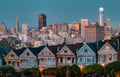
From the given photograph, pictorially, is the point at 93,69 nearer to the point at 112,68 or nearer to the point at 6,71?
the point at 112,68

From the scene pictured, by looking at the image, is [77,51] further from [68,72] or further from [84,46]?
[68,72]

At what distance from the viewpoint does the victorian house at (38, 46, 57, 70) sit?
6431 centimetres

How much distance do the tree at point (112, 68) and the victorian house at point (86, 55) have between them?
5.37 meters

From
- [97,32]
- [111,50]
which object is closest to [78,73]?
[111,50]

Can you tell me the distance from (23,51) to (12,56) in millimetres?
1725

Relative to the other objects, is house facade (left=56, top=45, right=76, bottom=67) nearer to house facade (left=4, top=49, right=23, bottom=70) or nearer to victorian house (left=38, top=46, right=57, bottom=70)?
victorian house (left=38, top=46, right=57, bottom=70)

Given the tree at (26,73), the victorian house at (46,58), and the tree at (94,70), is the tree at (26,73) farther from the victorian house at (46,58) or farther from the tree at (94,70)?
the tree at (94,70)

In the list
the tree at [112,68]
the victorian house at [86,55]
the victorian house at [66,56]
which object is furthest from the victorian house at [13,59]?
the tree at [112,68]

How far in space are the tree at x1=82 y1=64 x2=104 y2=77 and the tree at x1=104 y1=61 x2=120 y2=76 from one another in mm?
1069

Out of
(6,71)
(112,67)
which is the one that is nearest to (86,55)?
(112,67)

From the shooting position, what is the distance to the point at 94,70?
58.6 m

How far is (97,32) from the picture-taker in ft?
508

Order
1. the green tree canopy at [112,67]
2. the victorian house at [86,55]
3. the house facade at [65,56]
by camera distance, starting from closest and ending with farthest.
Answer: the green tree canopy at [112,67], the victorian house at [86,55], the house facade at [65,56]

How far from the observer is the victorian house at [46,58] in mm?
64312
